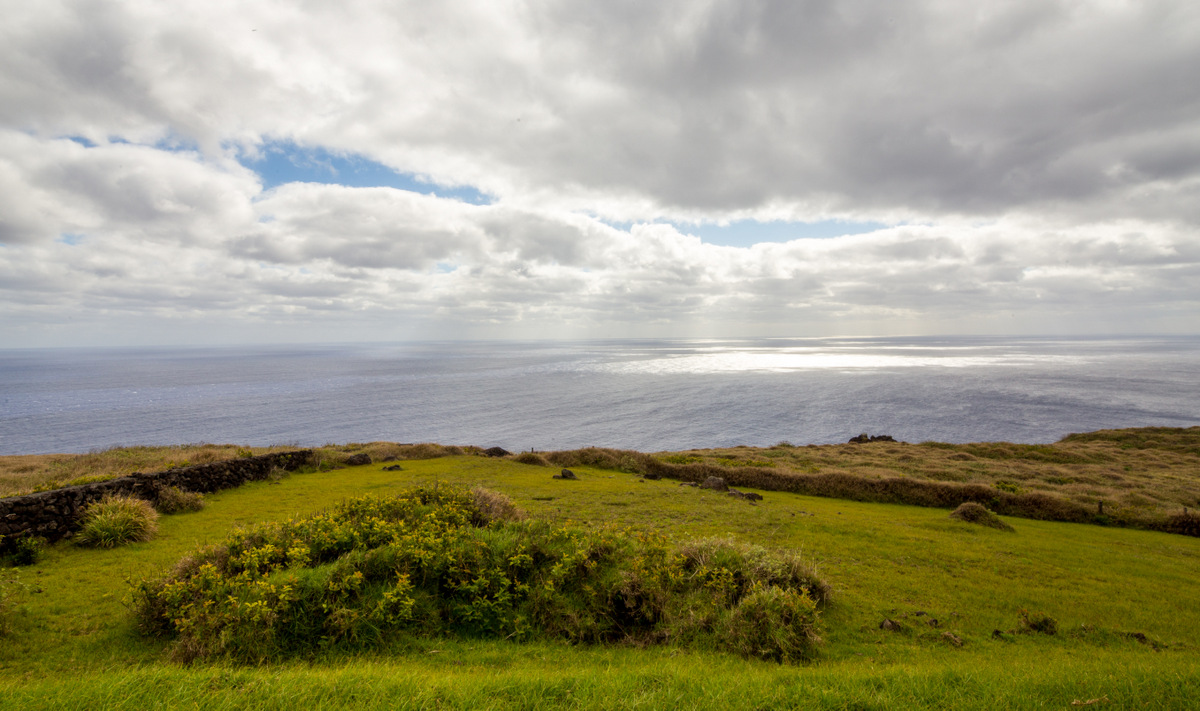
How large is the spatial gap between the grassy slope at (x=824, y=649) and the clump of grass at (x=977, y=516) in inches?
36.0

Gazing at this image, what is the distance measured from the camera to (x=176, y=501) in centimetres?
1677

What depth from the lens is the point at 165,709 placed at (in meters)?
5.68

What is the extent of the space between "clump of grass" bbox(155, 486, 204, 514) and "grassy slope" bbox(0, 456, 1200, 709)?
750 mm

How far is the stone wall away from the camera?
12.5m

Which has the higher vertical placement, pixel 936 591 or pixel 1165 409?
pixel 936 591

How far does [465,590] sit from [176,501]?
46.8 ft

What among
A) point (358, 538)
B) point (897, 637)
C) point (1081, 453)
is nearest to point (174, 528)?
point (358, 538)

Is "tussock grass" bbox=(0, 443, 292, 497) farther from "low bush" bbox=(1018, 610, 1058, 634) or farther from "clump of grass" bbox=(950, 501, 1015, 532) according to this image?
"clump of grass" bbox=(950, 501, 1015, 532)

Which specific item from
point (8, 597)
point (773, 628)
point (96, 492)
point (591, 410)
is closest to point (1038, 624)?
point (773, 628)

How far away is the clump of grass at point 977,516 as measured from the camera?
18.6 metres

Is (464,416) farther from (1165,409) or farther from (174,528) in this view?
(1165,409)

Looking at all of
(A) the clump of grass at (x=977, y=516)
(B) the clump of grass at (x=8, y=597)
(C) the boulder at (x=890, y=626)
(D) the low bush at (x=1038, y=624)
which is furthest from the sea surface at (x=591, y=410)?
(B) the clump of grass at (x=8, y=597)

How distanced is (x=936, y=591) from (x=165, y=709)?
14.8 metres

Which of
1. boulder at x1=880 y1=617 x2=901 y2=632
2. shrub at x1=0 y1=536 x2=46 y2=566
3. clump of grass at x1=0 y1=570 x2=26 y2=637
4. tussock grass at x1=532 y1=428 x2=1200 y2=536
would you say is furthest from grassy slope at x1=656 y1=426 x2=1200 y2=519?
clump of grass at x1=0 y1=570 x2=26 y2=637
